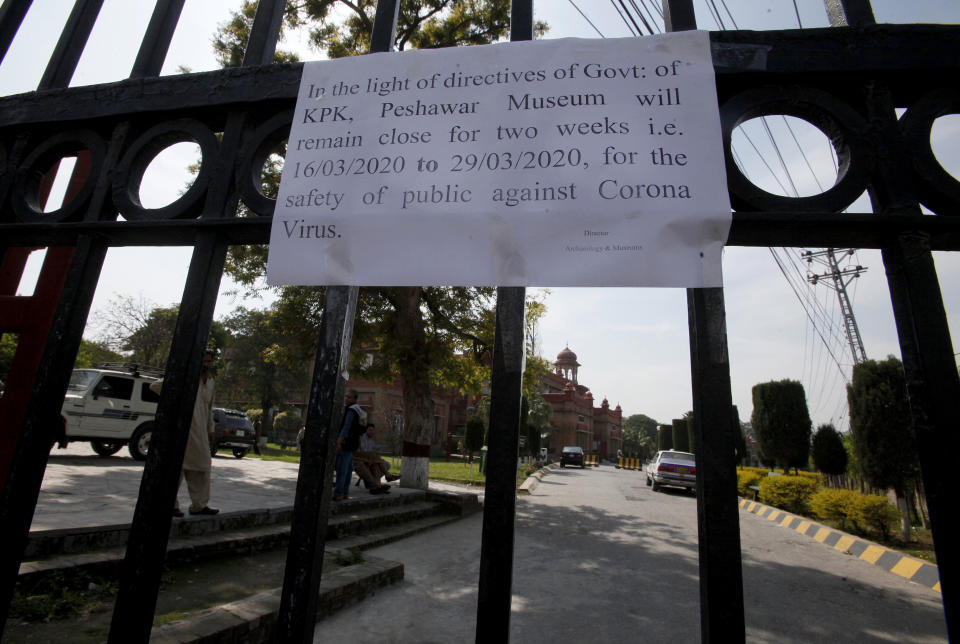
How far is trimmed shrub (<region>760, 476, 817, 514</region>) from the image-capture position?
11133 mm

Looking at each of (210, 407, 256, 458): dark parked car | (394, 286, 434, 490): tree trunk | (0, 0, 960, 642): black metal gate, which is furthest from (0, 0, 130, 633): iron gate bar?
(210, 407, 256, 458): dark parked car

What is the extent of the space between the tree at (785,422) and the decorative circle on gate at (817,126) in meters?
17.4

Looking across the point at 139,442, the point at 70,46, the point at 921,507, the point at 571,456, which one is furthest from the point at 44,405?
the point at 571,456

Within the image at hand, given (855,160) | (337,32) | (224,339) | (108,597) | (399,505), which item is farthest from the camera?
(224,339)

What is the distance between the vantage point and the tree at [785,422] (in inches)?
623

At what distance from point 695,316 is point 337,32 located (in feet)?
51.1

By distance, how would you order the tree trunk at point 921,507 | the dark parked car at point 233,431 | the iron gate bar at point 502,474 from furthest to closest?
the dark parked car at point 233,431 → the tree trunk at point 921,507 → the iron gate bar at point 502,474

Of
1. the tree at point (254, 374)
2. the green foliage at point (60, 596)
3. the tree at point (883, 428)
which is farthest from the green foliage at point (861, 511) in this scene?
the tree at point (254, 374)

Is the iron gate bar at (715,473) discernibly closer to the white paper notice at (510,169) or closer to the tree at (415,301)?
the white paper notice at (510,169)

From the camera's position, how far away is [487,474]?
1343mm

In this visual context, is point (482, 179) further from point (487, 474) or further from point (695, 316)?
point (487, 474)

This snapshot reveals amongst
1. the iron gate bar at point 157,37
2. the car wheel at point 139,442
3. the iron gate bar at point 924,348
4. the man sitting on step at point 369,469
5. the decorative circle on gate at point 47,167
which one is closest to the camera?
the iron gate bar at point 924,348

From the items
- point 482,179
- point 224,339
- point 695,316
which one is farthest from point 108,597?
point 224,339

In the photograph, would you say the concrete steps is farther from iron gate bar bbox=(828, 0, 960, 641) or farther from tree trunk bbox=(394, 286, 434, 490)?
iron gate bar bbox=(828, 0, 960, 641)
